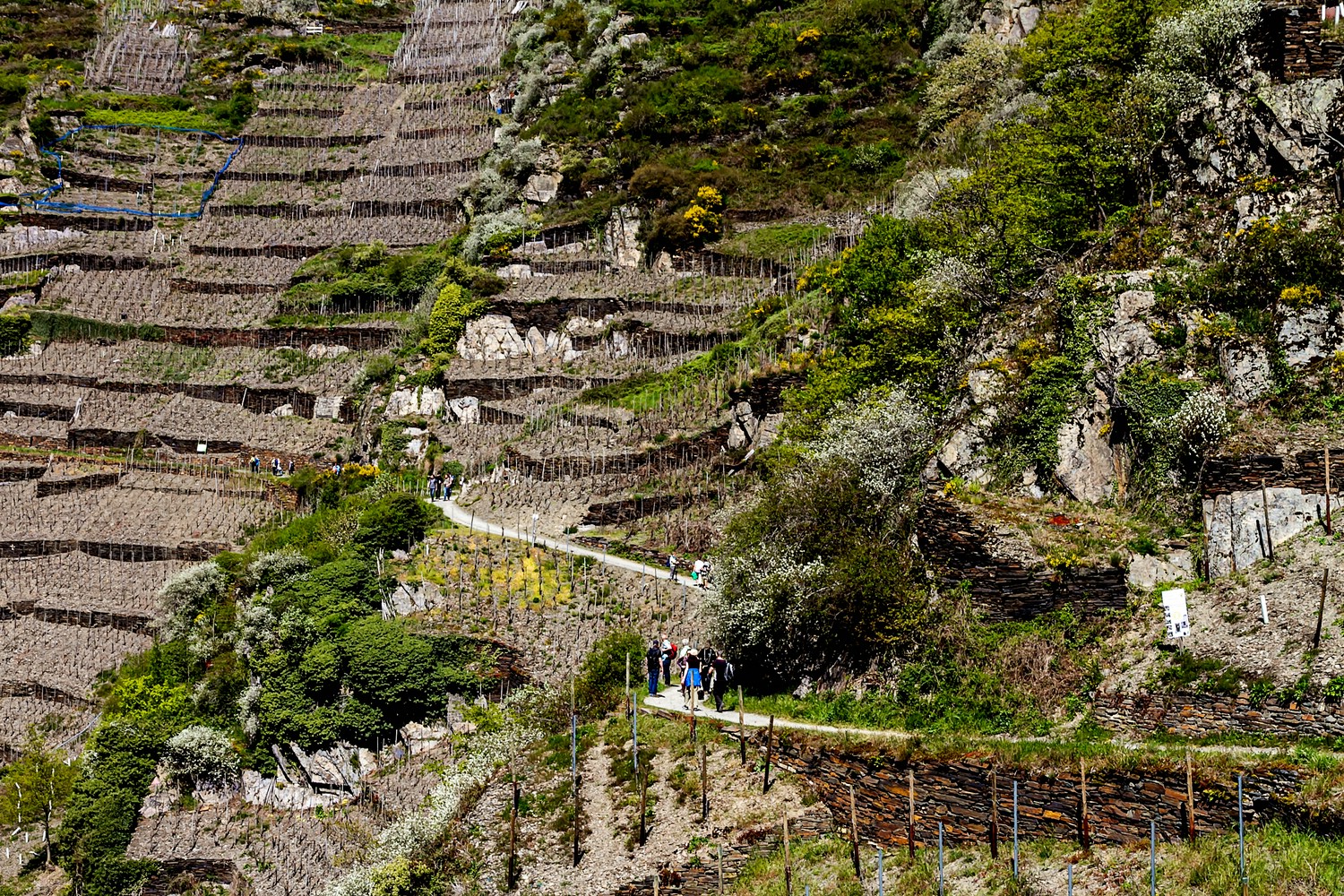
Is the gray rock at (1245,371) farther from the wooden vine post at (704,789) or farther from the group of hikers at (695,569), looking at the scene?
the group of hikers at (695,569)

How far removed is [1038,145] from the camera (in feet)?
131

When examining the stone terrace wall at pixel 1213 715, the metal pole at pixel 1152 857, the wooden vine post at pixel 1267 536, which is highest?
the wooden vine post at pixel 1267 536

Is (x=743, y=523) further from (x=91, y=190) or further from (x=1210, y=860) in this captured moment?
(x=91, y=190)

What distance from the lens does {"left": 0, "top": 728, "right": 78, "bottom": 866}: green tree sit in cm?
4028

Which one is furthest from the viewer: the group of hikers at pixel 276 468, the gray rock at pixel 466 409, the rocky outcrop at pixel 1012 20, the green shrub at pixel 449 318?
the rocky outcrop at pixel 1012 20

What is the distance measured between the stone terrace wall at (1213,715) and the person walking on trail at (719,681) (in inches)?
318

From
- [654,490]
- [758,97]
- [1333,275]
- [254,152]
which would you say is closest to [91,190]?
[254,152]

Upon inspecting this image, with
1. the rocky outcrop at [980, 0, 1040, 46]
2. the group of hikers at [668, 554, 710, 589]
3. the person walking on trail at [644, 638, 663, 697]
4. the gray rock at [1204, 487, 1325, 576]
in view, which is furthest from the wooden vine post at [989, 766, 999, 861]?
the rocky outcrop at [980, 0, 1040, 46]

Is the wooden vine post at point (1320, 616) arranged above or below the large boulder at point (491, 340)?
below

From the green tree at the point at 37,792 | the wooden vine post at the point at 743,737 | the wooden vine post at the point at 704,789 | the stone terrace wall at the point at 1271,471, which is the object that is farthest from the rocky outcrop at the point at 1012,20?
the green tree at the point at 37,792

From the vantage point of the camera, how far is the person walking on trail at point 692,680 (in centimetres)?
2911

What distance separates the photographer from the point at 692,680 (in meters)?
29.1

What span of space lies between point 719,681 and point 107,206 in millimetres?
63062

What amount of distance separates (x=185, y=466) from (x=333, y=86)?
44.5 meters
